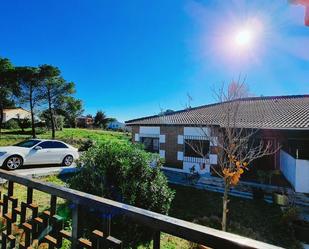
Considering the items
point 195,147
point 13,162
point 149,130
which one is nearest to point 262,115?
point 195,147

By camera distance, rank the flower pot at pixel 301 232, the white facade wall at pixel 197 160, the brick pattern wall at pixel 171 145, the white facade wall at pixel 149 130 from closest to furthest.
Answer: the flower pot at pixel 301 232
the white facade wall at pixel 197 160
the brick pattern wall at pixel 171 145
the white facade wall at pixel 149 130

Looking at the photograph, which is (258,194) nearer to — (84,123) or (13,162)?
(13,162)

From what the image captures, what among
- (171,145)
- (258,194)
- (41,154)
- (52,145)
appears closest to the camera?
(258,194)

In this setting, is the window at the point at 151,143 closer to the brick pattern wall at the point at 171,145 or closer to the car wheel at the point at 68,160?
the brick pattern wall at the point at 171,145

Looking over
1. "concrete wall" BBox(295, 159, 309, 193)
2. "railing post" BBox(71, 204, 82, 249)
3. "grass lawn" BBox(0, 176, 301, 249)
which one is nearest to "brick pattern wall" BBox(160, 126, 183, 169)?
"grass lawn" BBox(0, 176, 301, 249)

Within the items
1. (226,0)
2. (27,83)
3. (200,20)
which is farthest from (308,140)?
(27,83)

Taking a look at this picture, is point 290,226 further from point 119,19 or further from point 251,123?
point 119,19

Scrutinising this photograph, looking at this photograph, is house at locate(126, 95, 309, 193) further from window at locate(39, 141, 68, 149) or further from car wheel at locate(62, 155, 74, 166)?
window at locate(39, 141, 68, 149)

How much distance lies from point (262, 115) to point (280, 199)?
6126mm

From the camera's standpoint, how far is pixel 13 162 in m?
12.7

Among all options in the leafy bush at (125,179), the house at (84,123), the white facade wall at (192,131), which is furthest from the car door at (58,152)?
the house at (84,123)

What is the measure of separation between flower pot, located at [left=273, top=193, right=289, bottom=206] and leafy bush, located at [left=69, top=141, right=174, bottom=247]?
511cm

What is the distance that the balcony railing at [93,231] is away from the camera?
4.03 ft

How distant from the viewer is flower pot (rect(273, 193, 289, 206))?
31.3ft
